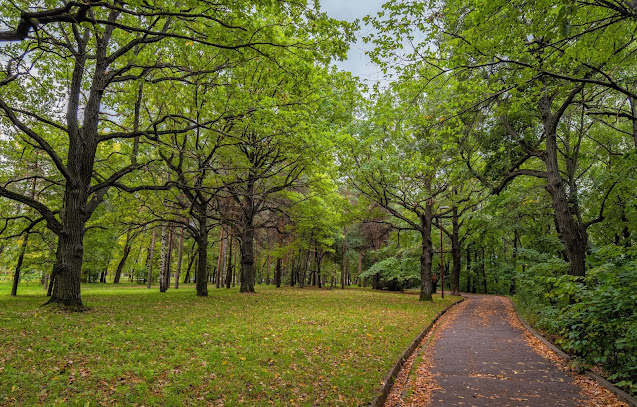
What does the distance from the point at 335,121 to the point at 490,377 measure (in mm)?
14819

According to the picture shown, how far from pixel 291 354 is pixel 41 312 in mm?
7583

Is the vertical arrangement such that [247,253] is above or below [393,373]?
above

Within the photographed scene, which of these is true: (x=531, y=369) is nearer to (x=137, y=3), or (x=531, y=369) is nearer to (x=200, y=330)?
(x=200, y=330)

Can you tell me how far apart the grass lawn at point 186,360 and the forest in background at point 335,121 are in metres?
3.50

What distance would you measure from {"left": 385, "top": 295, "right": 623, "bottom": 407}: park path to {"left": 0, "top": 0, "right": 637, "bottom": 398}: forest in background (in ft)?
2.19

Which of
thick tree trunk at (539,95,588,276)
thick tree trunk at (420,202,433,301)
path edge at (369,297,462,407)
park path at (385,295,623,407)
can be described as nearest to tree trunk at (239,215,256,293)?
thick tree trunk at (420,202,433,301)

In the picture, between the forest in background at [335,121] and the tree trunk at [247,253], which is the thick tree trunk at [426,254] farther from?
the tree trunk at [247,253]

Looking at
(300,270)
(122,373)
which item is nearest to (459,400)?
(122,373)

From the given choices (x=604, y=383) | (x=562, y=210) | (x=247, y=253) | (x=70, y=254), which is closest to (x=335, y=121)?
(x=247, y=253)

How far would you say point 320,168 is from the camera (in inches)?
657

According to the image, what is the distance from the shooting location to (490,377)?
6227 millimetres

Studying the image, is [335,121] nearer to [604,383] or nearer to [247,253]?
[247,253]

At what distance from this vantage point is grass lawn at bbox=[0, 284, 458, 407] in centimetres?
432

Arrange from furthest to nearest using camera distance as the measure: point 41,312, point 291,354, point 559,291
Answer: point 41,312
point 291,354
point 559,291
